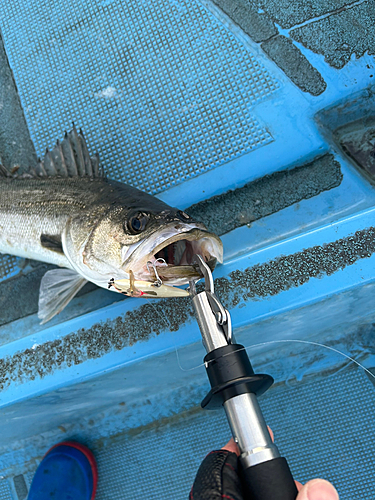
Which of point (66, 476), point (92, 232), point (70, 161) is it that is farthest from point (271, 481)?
point (66, 476)

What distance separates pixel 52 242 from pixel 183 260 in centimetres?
98

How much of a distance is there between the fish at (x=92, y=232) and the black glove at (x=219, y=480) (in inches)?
24.2

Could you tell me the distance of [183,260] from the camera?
161 cm

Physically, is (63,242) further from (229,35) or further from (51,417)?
(229,35)

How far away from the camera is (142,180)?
248cm

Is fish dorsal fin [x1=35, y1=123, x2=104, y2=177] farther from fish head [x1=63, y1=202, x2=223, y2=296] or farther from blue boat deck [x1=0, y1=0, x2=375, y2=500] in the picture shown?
fish head [x1=63, y1=202, x2=223, y2=296]

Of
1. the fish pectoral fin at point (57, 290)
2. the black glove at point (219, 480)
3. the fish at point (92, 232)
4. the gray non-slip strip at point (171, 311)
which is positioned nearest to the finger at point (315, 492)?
the black glove at point (219, 480)

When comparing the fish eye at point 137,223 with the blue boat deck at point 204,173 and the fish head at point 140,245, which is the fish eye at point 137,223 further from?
the blue boat deck at point 204,173

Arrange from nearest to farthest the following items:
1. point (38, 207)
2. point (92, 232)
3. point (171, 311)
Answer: point (92, 232) → point (171, 311) → point (38, 207)

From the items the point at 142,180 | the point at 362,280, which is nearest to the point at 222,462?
the point at 362,280

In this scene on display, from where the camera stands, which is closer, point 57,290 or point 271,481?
point 271,481

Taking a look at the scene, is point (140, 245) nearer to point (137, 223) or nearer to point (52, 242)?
point (137, 223)

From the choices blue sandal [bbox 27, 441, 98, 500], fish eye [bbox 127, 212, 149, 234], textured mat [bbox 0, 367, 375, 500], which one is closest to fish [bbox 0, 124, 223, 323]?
fish eye [bbox 127, 212, 149, 234]

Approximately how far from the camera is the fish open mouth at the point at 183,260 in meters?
1.43
